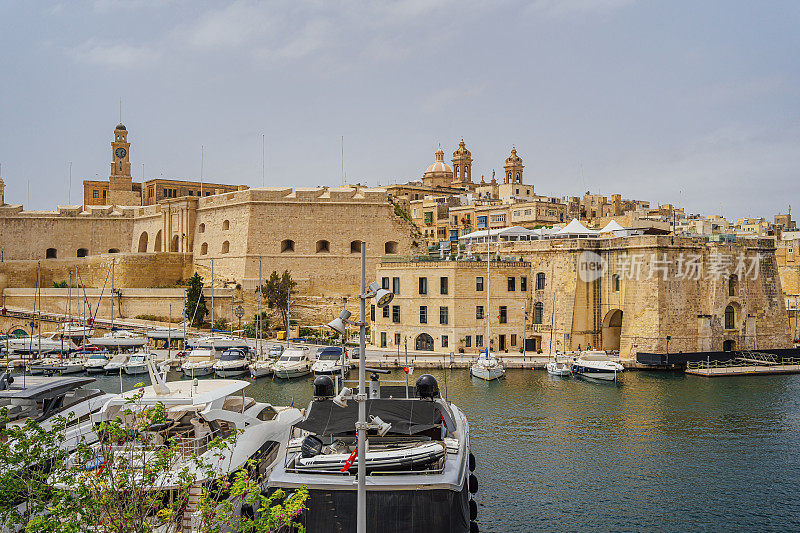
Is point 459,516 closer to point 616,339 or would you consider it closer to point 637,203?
point 616,339

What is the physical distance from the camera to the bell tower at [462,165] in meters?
90.7

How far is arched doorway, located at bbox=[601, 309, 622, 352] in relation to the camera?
3881 centimetres

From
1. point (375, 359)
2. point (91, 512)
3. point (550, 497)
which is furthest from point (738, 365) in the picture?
point (91, 512)

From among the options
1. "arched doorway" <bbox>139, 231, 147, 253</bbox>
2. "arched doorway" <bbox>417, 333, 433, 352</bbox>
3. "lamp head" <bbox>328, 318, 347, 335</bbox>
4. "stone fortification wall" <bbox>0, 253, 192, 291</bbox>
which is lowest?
"arched doorway" <bbox>417, 333, 433, 352</bbox>

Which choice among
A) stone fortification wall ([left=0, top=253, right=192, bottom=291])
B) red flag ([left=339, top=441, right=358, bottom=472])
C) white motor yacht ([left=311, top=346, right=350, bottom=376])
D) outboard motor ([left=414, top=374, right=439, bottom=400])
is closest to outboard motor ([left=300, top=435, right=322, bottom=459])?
red flag ([left=339, top=441, right=358, bottom=472])

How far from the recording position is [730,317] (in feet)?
125

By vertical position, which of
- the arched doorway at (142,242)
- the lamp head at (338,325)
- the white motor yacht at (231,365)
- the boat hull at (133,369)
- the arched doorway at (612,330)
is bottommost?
the boat hull at (133,369)

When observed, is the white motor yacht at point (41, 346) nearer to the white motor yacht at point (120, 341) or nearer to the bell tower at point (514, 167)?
the white motor yacht at point (120, 341)

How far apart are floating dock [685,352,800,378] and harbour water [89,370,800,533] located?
5.96ft

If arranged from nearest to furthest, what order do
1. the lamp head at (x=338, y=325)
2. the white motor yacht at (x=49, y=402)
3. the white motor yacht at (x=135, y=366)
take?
1. the lamp head at (x=338, y=325)
2. the white motor yacht at (x=49, y=402)
3. the white motor yacht at (x=135, y=366)

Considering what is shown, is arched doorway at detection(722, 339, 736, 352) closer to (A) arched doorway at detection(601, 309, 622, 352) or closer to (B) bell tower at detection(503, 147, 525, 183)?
(A) arched doorway at detection(601, 309, 622, 352)

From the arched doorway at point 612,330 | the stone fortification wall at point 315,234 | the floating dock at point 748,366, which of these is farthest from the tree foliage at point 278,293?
the floating dock at point 748,366

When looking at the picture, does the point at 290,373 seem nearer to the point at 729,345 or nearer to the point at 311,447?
the point at 311,447

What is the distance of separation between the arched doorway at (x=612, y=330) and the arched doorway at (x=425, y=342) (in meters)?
8.57
